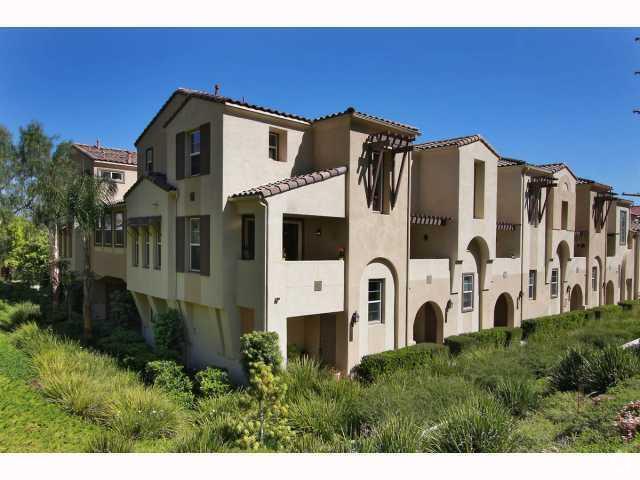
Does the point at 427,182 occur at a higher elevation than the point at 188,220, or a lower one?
higher

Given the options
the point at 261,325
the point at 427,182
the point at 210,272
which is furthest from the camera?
the point at 427,182

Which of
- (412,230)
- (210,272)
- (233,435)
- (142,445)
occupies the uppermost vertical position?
(412,230)

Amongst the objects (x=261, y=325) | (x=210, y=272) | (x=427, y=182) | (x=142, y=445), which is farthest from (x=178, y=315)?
(x=427, y=182)

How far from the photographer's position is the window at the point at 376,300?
15430 millimetres

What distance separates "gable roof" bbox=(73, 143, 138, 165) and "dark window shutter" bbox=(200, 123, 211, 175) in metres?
13.0

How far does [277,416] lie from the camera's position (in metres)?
8.64

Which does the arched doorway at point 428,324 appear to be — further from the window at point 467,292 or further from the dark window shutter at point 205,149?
the dark window shutter at point 205,149

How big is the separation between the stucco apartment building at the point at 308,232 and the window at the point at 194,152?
5 centimetres

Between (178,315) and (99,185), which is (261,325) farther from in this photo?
(99,185)

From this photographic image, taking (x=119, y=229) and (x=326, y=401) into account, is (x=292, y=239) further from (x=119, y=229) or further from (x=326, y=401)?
(x=119, y=229)

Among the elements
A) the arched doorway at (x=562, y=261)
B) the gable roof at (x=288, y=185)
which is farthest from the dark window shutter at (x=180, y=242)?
the arched doorway at (x=562, y=261)

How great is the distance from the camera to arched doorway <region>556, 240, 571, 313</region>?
2625cm

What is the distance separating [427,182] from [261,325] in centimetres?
1065

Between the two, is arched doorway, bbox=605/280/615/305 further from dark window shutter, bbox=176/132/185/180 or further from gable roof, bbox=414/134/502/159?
dark window shutter, bbox=176/132/185/180
